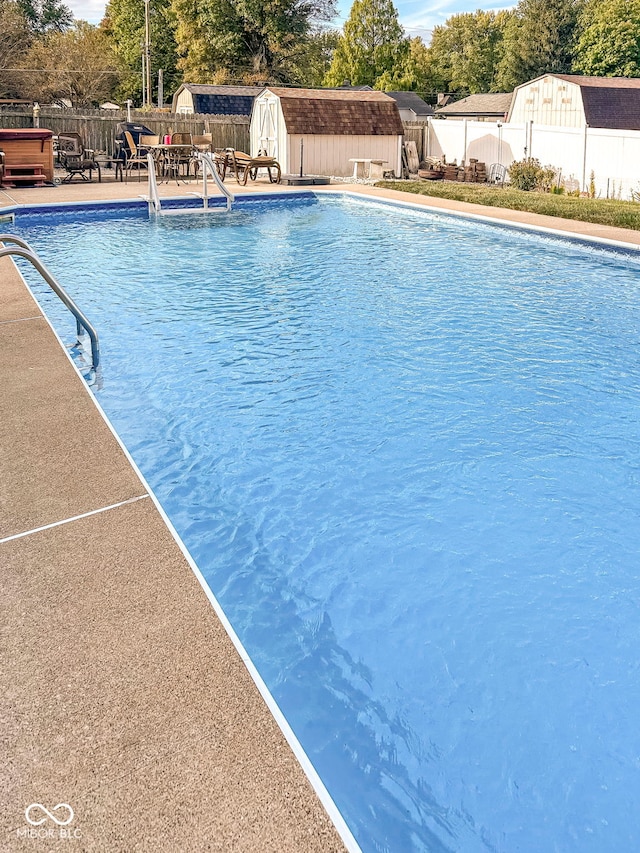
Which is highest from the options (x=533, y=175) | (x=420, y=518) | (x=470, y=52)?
(x=470, y=52)

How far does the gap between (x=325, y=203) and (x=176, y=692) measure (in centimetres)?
1486

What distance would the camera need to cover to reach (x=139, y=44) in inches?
1864

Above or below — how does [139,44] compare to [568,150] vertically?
above

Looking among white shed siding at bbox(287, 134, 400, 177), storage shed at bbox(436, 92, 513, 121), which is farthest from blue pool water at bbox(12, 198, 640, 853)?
storage shed at bbox(436, 92, 513, 121)

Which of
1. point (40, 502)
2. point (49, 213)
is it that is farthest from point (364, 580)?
point (49, 213)

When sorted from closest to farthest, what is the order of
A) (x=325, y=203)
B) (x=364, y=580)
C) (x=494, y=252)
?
(x=364, y=580) → (x=494, y=252) → (x=325, y=203)

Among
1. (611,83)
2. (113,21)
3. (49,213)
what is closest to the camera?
(49,213)

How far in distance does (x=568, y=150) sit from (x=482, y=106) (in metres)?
22.0

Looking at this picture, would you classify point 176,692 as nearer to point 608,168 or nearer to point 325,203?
point 325,203

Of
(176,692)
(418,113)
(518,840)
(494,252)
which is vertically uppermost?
(418,113)

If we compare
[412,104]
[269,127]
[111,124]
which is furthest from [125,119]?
[412,104]

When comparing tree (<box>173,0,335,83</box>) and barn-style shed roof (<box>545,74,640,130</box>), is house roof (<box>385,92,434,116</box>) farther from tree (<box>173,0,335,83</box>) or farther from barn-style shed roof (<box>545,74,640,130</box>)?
barn-style shed roof (<box>545,74,640,130</box>)

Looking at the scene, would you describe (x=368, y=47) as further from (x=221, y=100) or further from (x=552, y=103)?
(x=552, y=103)

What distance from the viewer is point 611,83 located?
24.1m
